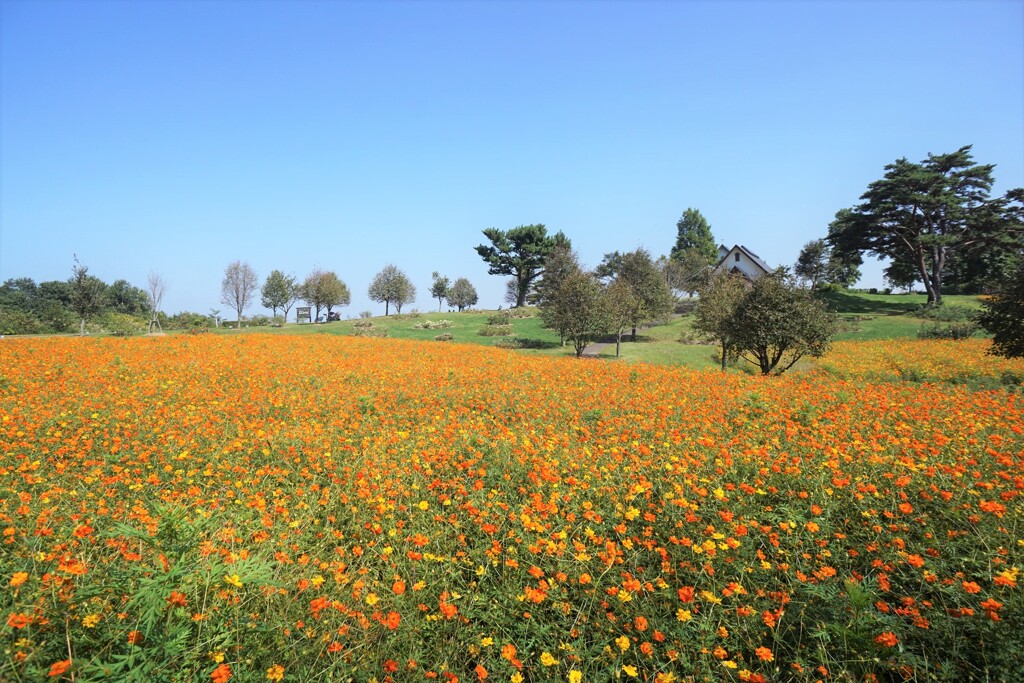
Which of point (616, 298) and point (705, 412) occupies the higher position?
point (616, 298)

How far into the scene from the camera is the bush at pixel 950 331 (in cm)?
3059

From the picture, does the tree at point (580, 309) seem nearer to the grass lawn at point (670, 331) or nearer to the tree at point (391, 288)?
the grass lawn at point (670, 331)

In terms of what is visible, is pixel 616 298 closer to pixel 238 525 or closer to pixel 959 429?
pixel 959 429

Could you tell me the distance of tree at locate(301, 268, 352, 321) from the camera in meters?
64.1

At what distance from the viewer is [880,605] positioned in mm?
3436

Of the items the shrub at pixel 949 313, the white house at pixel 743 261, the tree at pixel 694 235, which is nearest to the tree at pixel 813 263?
the white house at pixel 743 261

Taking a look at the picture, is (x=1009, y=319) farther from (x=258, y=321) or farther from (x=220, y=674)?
(x=258, y=321)

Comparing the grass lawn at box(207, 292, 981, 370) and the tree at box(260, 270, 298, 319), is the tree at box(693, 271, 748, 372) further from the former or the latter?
the tree at box(260, 270, 298, 319)

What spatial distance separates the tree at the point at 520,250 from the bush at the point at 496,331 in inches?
1097

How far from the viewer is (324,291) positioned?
2516 inches

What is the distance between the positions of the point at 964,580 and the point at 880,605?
1130 millimetres

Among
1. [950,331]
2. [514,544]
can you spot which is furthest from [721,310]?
[514,544]

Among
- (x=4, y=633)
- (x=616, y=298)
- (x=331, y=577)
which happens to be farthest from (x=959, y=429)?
(x=616, y=298)

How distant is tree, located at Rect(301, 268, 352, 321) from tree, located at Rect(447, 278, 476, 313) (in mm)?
21481
